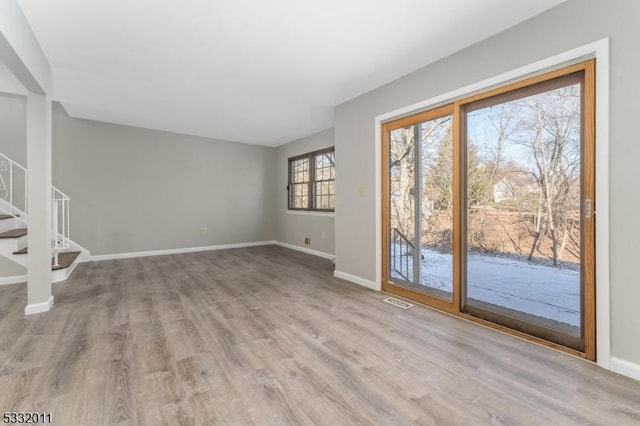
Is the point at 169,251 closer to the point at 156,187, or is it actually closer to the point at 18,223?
the point at 156,187

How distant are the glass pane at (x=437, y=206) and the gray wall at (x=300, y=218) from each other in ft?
8.27

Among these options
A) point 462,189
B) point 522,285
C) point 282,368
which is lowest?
point 282,368

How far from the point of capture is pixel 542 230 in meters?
2.26

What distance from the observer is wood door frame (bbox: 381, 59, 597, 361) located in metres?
1.89

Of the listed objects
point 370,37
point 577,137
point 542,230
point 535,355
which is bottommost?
point 535,355

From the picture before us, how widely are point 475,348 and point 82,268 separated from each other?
18.2 ft

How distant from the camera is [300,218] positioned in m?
6.40

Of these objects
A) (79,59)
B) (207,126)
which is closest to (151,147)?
(207,126)

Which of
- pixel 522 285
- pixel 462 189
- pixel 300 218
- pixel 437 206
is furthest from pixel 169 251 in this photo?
pixel 522 285

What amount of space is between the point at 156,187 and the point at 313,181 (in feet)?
10.5

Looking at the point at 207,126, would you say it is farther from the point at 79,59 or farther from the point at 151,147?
the point at 79,59

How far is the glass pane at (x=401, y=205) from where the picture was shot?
10.8 ft

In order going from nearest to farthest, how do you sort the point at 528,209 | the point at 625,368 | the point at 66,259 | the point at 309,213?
the point at 625,368 < the point at 528,209 < the point at 66,259 < the point at 309,213

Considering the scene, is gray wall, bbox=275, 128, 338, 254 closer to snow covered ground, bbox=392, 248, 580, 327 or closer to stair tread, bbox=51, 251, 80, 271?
snow covered ground, bbox=392, 248, 580, 327
